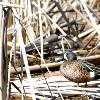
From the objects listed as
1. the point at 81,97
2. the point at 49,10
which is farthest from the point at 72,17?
the point at 81,97

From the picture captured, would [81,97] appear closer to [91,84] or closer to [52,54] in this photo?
[91,84]

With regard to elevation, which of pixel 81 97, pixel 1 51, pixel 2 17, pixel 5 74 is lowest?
pixel 81 97

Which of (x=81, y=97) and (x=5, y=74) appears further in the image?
(x=81, y=97)

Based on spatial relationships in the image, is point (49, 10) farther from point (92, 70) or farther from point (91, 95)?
point (91, 95)

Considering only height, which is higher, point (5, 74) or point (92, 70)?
point (5, 74)

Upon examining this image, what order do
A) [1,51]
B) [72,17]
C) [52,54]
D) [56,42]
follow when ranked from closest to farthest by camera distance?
[1,51], [52,54], [56,42], [72,17]

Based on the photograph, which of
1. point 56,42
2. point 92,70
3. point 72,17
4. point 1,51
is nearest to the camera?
point 1,51
